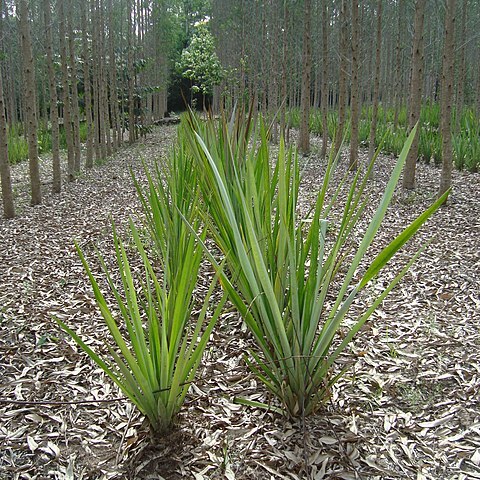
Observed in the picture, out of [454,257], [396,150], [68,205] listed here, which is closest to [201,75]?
[396,150]

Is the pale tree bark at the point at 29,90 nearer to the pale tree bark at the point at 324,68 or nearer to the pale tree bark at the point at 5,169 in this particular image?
the pale tree bark at the point at 5,169

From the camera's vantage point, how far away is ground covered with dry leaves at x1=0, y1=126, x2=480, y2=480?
162cm

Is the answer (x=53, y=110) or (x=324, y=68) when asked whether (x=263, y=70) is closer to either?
(x=324, y=68)

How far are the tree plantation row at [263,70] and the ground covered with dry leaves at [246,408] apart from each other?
0.99 m

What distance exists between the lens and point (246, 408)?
6.35 ft

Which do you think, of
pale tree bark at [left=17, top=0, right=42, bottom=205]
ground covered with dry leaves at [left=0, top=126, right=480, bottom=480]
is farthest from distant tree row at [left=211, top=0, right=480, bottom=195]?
pale tree bark at [left=17, top=0, right=42, bottom=205]

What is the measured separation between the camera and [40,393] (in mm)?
2068

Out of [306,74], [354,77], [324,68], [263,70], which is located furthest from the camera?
[263,70]

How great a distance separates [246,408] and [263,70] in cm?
1211

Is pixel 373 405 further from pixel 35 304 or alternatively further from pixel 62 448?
pixel 35 304

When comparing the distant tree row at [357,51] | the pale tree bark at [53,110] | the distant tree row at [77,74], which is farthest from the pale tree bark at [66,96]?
the distant tree row at [357,51]

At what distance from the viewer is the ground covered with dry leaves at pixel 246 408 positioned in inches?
63.6

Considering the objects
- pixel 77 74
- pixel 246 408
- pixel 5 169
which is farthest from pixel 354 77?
pixel 77 74

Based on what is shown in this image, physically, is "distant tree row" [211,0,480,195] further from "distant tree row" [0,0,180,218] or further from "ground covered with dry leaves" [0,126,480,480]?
"distant tree row" [0,0,180,218]
